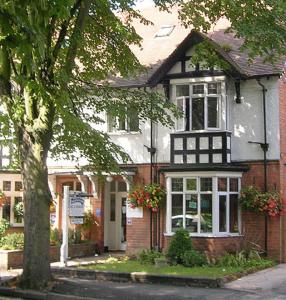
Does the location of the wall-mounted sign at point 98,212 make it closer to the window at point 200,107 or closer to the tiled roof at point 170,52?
the window at point 200,107

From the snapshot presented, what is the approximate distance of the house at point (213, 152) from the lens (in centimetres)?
1883

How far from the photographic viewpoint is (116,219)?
22.5 metres

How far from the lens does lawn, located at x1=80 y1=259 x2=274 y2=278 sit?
15.9 meters

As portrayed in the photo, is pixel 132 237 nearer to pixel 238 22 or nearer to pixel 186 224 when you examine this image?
pixel 186 224

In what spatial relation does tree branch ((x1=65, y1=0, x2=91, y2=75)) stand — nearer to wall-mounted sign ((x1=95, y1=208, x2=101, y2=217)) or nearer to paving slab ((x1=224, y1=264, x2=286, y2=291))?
paving slab ((x1=224, y1=264, x2=286, y2=291))

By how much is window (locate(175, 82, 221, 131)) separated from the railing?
325mm

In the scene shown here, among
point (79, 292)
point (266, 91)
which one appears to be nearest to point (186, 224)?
point (266, 91)

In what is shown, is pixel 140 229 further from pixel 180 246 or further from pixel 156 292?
pixel 156 292

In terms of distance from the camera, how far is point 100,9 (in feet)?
49.8

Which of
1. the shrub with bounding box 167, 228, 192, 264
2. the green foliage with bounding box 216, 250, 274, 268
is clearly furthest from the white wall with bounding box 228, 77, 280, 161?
the shrub with bounding box 167, 228, 192, 264

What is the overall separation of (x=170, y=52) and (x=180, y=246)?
27.9ft

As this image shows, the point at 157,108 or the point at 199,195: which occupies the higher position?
the point at 157,108

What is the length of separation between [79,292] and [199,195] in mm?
6988

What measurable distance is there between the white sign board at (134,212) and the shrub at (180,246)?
3.24 meters
